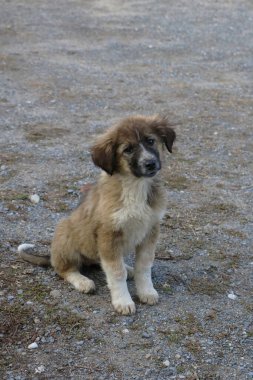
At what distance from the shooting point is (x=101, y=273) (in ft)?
16.6

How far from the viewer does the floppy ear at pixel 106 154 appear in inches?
171

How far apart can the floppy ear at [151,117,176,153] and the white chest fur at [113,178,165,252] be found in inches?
13.4

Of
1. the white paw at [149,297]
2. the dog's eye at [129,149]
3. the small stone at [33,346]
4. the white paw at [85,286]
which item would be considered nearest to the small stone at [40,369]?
the small stone at [33,346]

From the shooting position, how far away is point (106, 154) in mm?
4332

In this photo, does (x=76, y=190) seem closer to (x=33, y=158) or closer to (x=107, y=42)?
(x=33, y=158)

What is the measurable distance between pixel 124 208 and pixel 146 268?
574 mm

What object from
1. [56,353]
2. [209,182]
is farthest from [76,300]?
[209,182]

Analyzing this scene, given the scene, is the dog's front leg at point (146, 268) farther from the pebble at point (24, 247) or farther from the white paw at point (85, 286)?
the pebble at point (24, 247)

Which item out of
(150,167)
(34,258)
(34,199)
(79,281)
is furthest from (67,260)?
(34,199)

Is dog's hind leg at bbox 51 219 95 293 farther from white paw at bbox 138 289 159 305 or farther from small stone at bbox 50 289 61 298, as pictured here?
white paw at bbox 138 289 159 305

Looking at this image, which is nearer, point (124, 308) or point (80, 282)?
point (124, 308)

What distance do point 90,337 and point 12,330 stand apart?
0.54 meters

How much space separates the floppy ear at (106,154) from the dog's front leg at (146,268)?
0.59 m

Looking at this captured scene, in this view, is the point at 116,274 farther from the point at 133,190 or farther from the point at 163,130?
the point at 163,130
